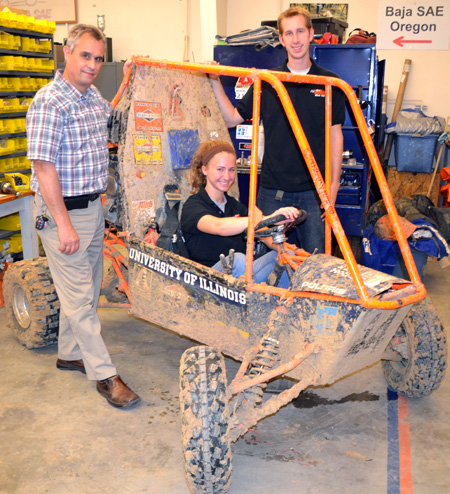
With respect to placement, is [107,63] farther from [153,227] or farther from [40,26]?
[153,227]

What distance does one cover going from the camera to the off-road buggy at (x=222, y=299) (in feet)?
8.30

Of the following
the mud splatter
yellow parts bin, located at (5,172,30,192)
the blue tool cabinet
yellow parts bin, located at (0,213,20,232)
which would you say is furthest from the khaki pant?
the blue tool cabinet

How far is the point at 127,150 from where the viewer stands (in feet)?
12.0

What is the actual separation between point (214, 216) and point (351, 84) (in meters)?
3.48

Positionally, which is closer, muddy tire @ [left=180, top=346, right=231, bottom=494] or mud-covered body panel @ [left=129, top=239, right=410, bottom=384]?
muddy tire @ [left=180, top=346, right=231, bottom=494]

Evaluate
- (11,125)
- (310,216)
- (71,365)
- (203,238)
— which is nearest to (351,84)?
(310,216)

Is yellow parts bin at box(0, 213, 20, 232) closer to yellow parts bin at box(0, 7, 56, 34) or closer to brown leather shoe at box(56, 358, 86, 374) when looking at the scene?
yellow parts bin at box(0, 7, 56, 34)

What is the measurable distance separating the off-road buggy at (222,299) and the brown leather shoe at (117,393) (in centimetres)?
41

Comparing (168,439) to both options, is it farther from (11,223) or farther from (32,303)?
(11,223)

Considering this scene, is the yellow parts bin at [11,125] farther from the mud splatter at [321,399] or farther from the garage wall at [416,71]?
the garage wall at [416,71]

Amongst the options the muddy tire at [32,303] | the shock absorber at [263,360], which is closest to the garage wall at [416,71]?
the muddy tire at [32,303]

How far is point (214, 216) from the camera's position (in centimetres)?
335

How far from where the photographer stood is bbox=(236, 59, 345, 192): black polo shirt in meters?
3.81

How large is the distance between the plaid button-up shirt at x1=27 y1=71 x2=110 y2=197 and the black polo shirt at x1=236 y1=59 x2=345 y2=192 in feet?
3.62
